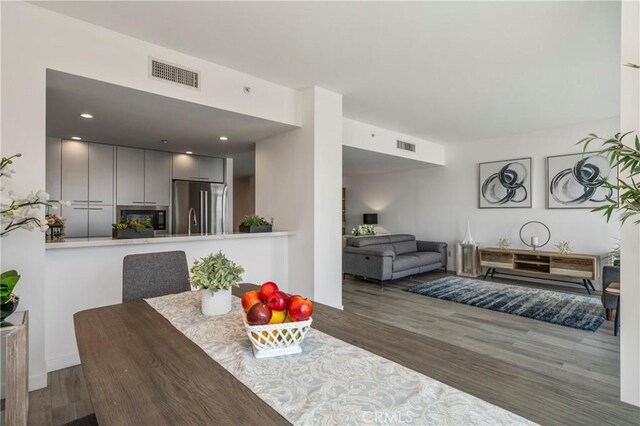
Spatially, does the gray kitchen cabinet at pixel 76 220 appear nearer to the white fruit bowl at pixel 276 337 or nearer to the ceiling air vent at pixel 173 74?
the ceiling air vent at pixel 173 74

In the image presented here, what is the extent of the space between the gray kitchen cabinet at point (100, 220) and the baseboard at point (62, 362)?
2.39 m

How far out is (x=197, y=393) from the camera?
814 millimetres

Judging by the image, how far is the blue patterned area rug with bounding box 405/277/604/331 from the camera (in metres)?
3.68

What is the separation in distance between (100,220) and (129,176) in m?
0.76

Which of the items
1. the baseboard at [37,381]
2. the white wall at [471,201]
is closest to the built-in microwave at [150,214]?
the baseboard at [37,381]

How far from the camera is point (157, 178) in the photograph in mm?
4988

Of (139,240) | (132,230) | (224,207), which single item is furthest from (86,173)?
(139,240)

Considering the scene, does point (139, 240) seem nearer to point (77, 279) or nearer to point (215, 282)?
point (77, 279)

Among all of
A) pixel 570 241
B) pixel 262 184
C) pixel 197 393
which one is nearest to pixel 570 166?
pixel 570 241

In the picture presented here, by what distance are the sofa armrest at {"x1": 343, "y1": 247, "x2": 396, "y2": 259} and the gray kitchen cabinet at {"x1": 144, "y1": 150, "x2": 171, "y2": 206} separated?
3241 mm

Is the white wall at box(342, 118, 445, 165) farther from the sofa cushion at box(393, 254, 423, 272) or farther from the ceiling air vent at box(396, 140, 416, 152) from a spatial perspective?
the sofa cushion at box(393, 254, 423, 272)

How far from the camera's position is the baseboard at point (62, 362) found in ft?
7.95

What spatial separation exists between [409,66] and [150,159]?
4.07 m

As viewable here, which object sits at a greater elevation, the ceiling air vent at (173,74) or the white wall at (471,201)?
the ceiling air vent at (173,74)
